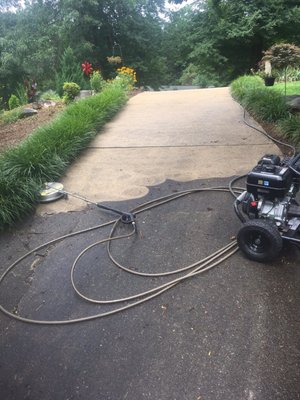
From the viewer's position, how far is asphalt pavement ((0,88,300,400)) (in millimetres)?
1639

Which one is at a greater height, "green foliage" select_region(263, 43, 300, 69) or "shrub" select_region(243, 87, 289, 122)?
"green foliage" select_region(263, 43, 300, 69)

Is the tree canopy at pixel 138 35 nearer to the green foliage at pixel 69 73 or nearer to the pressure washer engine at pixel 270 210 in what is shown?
the green foliage at pixel 69 73

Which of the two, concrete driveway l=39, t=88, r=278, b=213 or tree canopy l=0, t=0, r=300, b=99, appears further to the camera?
tree canopy l=0, t=0, r=300, b=99

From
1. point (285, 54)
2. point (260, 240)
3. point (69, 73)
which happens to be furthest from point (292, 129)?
point (69, 73)

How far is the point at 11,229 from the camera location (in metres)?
3.06

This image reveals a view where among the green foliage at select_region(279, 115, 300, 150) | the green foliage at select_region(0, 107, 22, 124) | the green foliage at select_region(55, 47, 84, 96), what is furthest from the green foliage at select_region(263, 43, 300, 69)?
the green foliage at select_region(0, 107, 22, 124)

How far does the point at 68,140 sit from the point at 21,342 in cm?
318

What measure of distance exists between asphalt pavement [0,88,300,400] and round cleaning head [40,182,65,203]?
0.10 metres

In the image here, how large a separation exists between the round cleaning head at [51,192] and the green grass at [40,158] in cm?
→ 7

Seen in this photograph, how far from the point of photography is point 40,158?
12.7ft

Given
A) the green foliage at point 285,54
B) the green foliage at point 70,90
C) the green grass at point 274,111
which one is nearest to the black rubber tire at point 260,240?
the green grass at point 274,111

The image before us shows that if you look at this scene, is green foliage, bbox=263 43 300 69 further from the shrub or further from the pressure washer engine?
the pressure washer engine

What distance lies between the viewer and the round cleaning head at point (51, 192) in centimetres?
345

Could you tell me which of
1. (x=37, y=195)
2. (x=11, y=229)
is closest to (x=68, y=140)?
(x=37, y=195)
